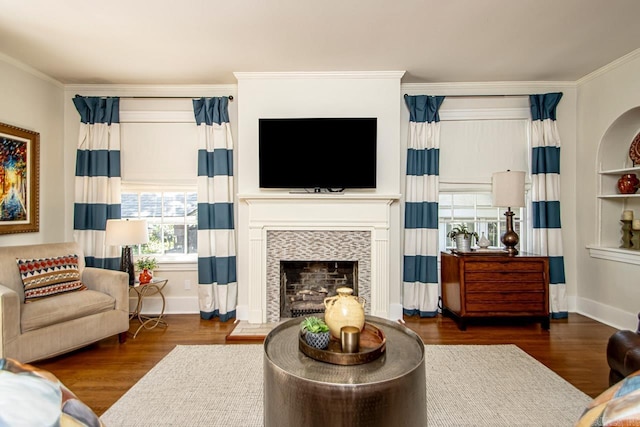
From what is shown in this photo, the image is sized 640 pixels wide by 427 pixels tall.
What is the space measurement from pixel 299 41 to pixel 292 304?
2.61 m

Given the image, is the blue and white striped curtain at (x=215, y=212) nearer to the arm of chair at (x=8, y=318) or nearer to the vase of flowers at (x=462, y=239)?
the arm of chair at (x=8, y=318)

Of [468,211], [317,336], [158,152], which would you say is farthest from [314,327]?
[158,152]

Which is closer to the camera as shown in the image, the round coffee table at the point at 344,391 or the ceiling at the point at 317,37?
the round coffee table at the point at 344,391

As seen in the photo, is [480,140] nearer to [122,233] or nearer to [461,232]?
[461,232]

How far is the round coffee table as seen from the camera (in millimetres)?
1303

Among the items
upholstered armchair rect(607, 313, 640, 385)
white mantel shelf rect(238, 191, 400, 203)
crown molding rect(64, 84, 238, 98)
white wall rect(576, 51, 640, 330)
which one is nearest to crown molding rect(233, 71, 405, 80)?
crown molding rect(64, 84, 238, 98)

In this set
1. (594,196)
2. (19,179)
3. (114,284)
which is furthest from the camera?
(594,196)

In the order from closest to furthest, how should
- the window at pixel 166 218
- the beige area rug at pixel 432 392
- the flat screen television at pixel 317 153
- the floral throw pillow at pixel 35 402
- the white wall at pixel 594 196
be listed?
the floral throw pillow at pixel 35 402, the beige area rug at pixel 432 392, the white wall at pixel 594 196, the flat screen television at pixel 317 153, the window at pixel 166 218

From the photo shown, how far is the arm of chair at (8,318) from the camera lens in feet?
7.62

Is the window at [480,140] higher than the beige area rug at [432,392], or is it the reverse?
the window at [480,140]

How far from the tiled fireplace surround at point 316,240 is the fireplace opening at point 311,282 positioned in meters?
0.16

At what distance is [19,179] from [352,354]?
3.75m

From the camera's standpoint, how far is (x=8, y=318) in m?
2.35

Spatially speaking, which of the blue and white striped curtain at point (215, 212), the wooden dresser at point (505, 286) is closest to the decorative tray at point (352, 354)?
the wooden dresser at point (505, 286)
